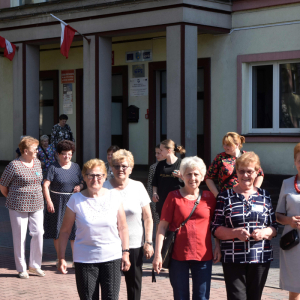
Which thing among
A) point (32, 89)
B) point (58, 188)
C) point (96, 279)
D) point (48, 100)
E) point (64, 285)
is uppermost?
point (32, 89)

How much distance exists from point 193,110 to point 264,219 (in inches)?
313

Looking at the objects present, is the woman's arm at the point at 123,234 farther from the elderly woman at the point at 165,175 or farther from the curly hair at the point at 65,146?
the curly hair at the point at 65,146

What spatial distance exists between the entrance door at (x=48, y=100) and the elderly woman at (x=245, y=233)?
42.5ft

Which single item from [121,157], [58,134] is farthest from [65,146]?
[58,134]

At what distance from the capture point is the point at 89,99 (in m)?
13.5

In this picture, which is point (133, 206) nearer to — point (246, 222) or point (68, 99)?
point (246, 222)

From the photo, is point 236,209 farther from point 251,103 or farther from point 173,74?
point 251,103

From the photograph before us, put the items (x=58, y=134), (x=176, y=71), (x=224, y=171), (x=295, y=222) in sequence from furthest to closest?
1. (x=58, y=134)
2. (x=176, y=71)
3. (x=224, y=171)
4. (x=295, y=222)

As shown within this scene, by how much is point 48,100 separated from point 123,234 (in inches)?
515

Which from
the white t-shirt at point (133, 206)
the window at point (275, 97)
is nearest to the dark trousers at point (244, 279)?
the white t-shirt at point (133, 206)

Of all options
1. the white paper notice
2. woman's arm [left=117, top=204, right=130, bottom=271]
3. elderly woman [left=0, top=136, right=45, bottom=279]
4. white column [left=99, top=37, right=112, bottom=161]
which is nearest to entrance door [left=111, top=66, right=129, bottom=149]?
the white paper notice

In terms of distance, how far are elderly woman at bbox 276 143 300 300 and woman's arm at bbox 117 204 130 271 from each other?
125 cm

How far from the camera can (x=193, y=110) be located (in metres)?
12.1

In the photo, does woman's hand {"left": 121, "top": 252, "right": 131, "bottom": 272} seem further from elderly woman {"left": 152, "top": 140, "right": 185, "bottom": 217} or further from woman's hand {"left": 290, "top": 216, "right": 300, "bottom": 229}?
elderly woman {"left": 152, "top": 140, "right": 185, "bottom": 217}
